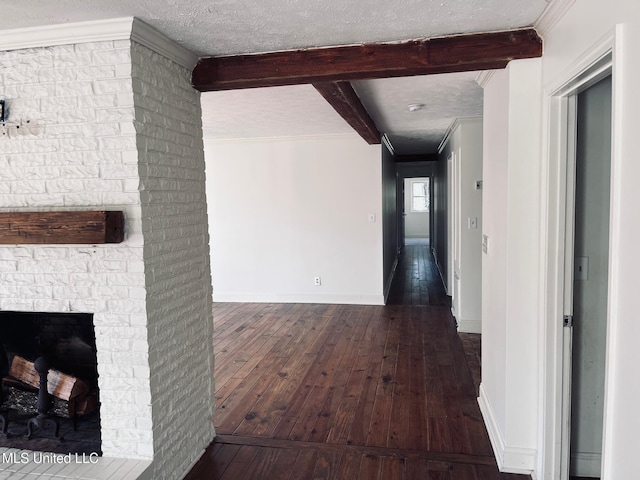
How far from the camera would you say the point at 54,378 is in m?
2.41

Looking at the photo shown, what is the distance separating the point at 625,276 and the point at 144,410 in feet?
6.63

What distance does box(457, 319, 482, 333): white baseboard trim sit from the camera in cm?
473

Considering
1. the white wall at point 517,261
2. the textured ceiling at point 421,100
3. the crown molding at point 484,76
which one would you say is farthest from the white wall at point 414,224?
the white wall at point 517,261

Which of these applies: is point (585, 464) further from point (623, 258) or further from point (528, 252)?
point (623, 258)

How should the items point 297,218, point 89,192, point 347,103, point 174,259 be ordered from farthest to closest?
1. point 297,218
2. point 347,103
3. point 174,259
4. point 89,192

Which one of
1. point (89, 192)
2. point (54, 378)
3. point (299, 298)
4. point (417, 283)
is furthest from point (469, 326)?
point (89, 192)

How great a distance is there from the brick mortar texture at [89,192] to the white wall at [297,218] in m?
3.93

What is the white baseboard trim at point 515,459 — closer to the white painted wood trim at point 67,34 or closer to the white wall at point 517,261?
the white wall at point 517,261

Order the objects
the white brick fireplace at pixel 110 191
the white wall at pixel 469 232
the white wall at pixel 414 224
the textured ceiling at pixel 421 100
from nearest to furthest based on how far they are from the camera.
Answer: the white brick fireplace at pixel 110 191
the textured ceiling at pixel 421 100
the white wall at pixel 469 232
the white wall at pixel 414 224

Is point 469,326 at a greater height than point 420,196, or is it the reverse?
point 420,196

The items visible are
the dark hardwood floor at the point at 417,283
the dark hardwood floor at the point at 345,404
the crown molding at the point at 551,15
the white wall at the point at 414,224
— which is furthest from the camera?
the white wall at the point at 414,224

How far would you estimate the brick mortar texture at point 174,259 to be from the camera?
216 centimetres

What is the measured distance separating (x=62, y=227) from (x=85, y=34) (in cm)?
86

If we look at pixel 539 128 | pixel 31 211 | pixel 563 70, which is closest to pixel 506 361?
pixel 539 128
